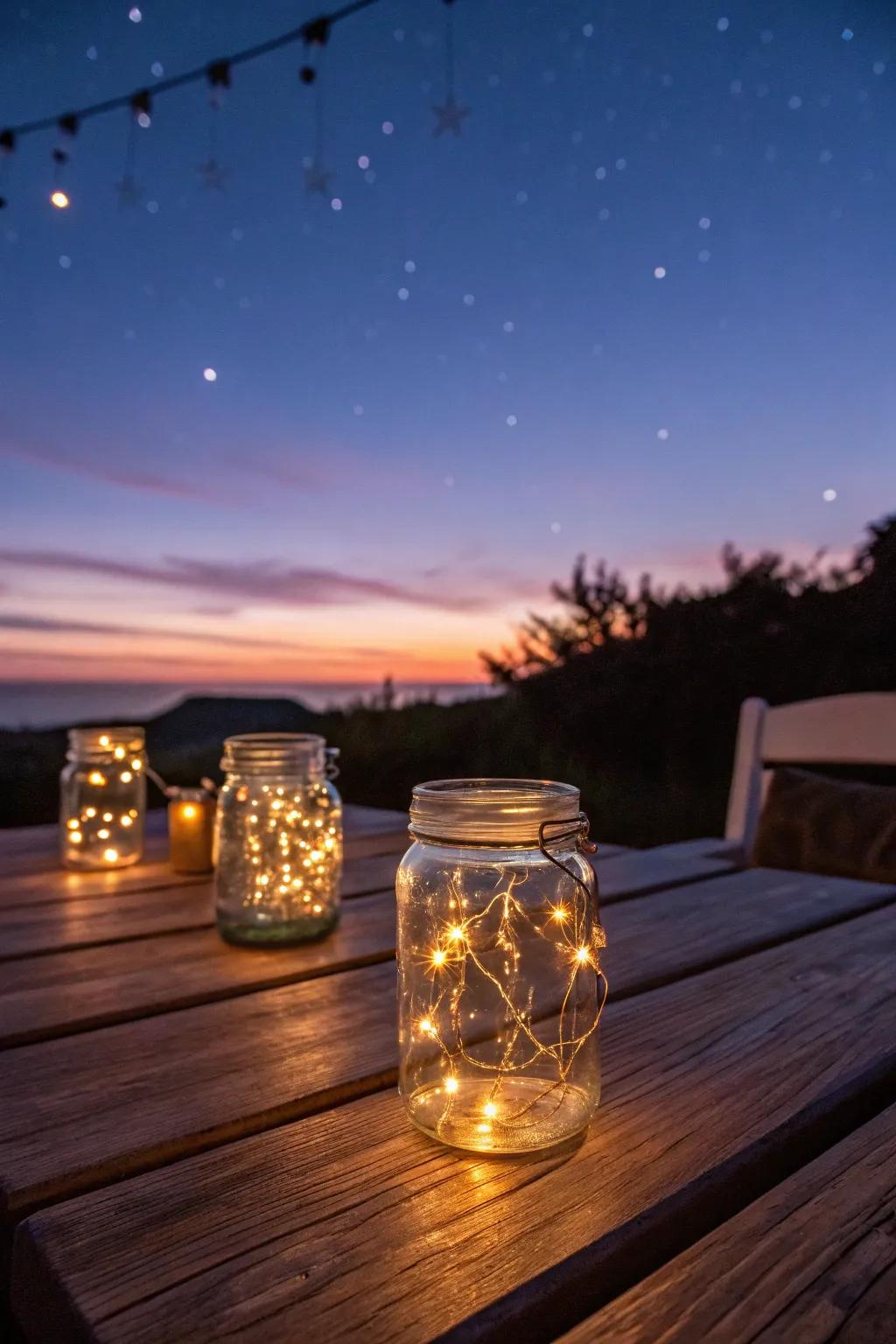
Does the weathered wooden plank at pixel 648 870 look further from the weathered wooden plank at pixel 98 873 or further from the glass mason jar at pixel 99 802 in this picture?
the glass mason jar at pixel 99 802

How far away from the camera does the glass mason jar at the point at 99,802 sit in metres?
1.76

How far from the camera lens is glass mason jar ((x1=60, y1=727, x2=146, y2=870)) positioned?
1.76m

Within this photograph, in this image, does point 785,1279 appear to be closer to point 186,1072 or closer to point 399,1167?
point 399,1167

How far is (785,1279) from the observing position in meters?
0.49

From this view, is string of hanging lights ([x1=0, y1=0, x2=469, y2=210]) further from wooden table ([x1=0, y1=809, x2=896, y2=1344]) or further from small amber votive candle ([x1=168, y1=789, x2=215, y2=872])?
wooden table ([x1=0, y1=809, x2=896, y2=1344])

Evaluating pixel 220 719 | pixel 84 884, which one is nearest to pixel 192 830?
pixel 84 884

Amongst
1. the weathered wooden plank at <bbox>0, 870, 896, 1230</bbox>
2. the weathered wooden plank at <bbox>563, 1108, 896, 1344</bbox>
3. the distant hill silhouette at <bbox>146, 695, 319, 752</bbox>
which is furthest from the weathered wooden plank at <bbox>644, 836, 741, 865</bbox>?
the distant hill silhouette at <bbox>146, 695, 319, 752</bbox>

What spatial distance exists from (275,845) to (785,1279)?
A: 922 millimetres

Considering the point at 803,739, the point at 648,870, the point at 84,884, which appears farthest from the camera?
the point at 803,739

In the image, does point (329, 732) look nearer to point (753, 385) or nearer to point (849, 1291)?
point (753, 385)

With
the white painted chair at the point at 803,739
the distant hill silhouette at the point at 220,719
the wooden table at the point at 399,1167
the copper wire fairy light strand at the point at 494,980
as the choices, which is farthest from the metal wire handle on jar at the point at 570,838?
the distant hill silhouette at the point at 220,719

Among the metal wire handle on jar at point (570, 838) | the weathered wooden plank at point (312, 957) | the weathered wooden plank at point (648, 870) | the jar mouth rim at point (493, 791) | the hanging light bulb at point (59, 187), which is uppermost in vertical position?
the hanging light bulb at point (59, 187)

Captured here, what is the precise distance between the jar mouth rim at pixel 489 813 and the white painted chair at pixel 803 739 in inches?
60.5

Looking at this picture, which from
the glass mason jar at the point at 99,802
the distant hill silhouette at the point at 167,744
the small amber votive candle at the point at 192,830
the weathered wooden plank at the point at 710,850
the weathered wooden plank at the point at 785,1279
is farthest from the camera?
the distant hill silhouette at the point at 167,744
